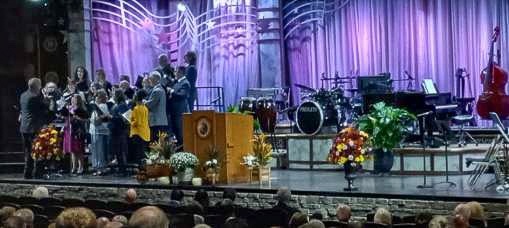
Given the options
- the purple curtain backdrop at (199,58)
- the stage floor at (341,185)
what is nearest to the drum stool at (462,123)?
the stage floor at (341,185)

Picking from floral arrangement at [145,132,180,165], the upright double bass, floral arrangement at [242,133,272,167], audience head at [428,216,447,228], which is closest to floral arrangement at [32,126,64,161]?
floral arrangement at [145,132,180,165]

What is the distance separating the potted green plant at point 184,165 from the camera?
10.7 meters

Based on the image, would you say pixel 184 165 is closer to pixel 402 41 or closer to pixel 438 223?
pixel 438 223

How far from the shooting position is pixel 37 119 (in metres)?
12.3

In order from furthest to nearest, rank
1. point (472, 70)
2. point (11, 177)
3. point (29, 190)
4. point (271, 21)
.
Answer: point (271, 21) → point (472, 70) → point (11, 177) → point (29, 190)

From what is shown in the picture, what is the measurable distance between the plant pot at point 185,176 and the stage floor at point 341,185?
0.70 feet

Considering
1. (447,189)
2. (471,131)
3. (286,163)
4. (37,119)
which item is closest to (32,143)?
(37,119)

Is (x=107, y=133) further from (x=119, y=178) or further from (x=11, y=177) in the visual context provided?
(x=11, y=177)

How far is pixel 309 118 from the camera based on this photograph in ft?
43.2

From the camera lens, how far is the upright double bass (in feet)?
37.9

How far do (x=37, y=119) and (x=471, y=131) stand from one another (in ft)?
22.7

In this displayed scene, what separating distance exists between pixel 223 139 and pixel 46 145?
2882 mm

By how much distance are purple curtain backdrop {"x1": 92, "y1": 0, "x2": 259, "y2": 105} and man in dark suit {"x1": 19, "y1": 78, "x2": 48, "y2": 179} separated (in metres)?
5.84

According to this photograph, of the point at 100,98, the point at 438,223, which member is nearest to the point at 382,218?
the point at 438,223
